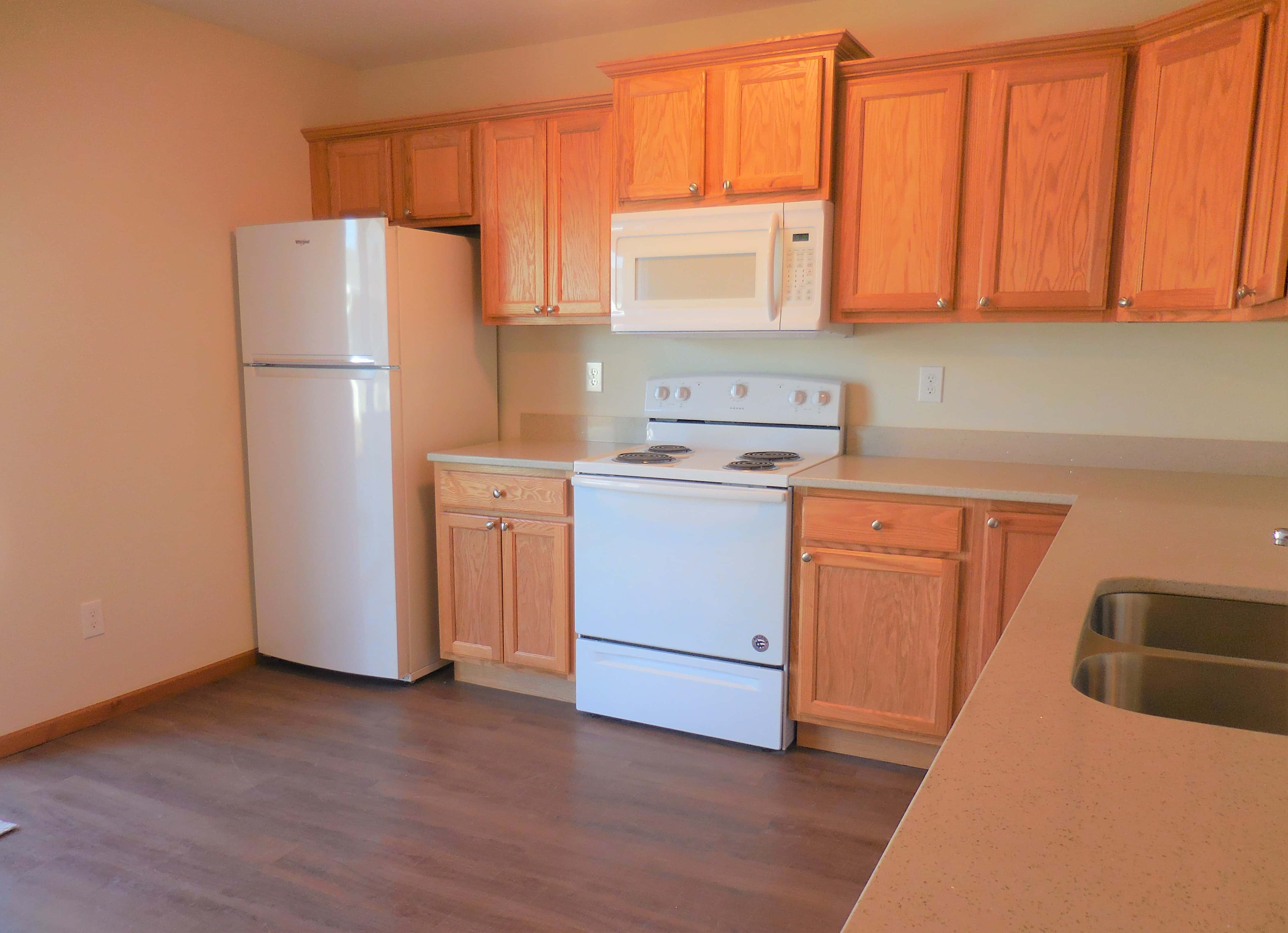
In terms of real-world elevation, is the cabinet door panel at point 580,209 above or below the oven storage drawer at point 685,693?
above

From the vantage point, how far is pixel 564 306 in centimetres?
323

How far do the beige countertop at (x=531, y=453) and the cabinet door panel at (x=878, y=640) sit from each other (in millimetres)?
907

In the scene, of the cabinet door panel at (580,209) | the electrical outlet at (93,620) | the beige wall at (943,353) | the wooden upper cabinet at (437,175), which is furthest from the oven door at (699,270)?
the electrical outlet at (93,620)

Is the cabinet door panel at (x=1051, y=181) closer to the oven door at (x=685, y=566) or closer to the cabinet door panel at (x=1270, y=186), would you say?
the cabinet door panel at (x=1270, y=186)

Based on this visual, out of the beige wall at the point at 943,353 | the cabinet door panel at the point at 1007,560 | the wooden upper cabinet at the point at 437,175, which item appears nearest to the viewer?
the cabinet door panel at the point at 1007,560

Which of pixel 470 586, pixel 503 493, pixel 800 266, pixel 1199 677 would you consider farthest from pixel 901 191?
pixel 470 586

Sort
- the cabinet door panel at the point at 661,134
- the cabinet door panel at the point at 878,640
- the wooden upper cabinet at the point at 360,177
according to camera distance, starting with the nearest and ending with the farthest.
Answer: the cabinet door panel at the point at 878,640 → the cabinet door panel at the point at 661,134 → the wooden upper cabinet at the point at 360,177

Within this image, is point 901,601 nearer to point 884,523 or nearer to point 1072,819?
point 884,523

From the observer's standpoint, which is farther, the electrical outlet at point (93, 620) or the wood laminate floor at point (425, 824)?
the electrical outlet at point (93, 620)

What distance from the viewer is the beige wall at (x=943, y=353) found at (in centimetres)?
261

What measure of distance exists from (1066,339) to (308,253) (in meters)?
2.58

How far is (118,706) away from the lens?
303cm

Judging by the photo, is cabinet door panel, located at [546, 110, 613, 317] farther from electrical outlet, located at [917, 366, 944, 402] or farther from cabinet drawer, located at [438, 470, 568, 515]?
electrical outlet, located at [917, 366, 944, 402]

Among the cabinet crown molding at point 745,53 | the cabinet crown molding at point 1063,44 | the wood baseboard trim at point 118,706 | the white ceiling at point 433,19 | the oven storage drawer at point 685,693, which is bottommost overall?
the wood baseboard trim at point 118,706
